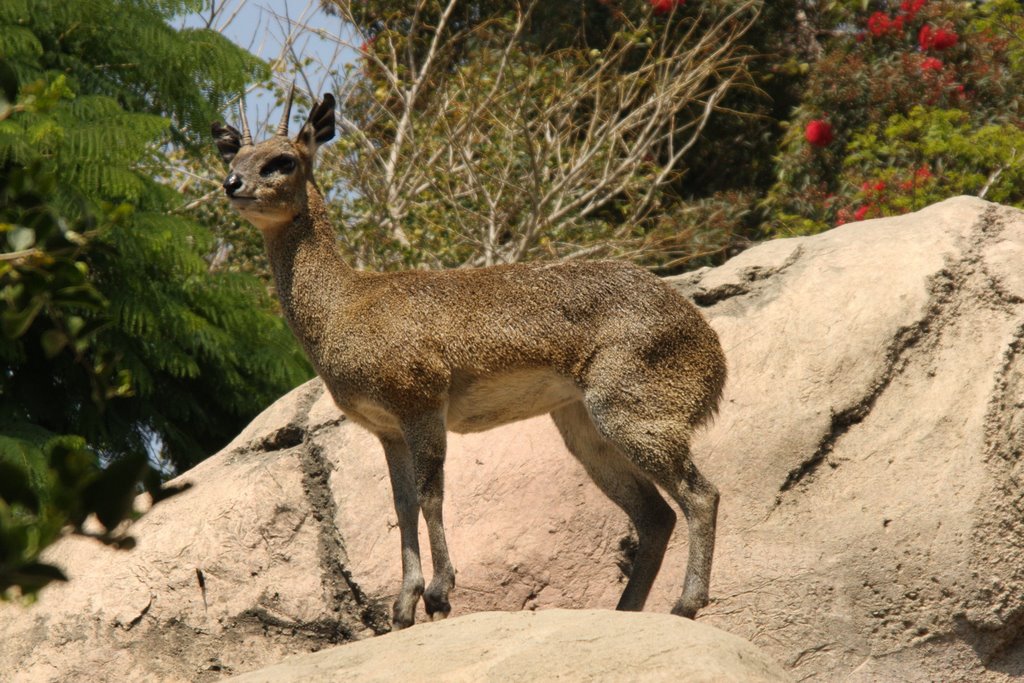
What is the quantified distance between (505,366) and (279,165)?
5.98 feet

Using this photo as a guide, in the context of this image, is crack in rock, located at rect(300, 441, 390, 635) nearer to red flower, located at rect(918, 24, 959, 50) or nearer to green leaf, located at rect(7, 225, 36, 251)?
green leaf, located at rect(7, 225, 36, 251)

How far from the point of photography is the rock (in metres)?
5.38

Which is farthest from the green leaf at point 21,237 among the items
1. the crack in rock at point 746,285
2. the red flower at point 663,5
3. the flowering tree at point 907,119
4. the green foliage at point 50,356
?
the red flower at point 663,5

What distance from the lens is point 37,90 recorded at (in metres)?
2.69

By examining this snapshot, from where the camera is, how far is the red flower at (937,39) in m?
15.2

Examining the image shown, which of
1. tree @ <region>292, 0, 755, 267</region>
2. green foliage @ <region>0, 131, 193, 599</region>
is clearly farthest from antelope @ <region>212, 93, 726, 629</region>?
tree @ <region>292, 0, 755, 267</region>

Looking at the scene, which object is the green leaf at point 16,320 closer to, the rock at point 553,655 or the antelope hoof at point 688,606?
the rock at point 553,655

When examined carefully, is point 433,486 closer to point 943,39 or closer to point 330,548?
point 330,548

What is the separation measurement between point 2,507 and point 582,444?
623cm

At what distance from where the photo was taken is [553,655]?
5.60m

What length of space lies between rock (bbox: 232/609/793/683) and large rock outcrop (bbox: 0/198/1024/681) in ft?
7.10

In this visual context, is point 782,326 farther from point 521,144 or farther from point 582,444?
point 521,144

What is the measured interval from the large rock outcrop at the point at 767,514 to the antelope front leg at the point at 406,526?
964 mm

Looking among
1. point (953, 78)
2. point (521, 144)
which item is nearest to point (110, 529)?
point (521, 144)
